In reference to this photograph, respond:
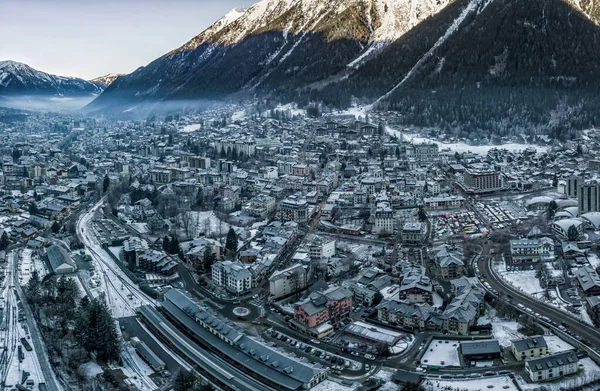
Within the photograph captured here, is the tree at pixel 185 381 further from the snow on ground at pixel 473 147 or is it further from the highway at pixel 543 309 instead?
the snow on ground at pixel 473 147

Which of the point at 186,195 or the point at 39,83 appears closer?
the point at 186,195

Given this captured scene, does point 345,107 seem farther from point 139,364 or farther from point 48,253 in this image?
point 139,364

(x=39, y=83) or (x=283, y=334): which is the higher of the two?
(x=39, y=83)

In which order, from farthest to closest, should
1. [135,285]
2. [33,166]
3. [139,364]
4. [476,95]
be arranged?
[476,95]
[33,166]
[135,285]
[139,364]

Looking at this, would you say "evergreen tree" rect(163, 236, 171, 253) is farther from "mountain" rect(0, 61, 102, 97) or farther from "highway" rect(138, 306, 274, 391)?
"mountain" rect(0, 61, 102, 97)

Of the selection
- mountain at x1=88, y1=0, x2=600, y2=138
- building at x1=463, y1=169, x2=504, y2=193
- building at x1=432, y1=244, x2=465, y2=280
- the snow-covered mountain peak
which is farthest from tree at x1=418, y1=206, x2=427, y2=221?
the snow-covered mountain peak

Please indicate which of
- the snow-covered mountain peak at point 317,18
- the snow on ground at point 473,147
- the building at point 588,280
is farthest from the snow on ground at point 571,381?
the snow-covered mountain peak at point 317,18

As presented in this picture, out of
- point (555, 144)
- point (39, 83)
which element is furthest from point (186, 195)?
point (39, 83)

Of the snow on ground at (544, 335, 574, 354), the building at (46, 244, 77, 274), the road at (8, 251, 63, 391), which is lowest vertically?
the snow on ground at (544, 335, 574, 354)
